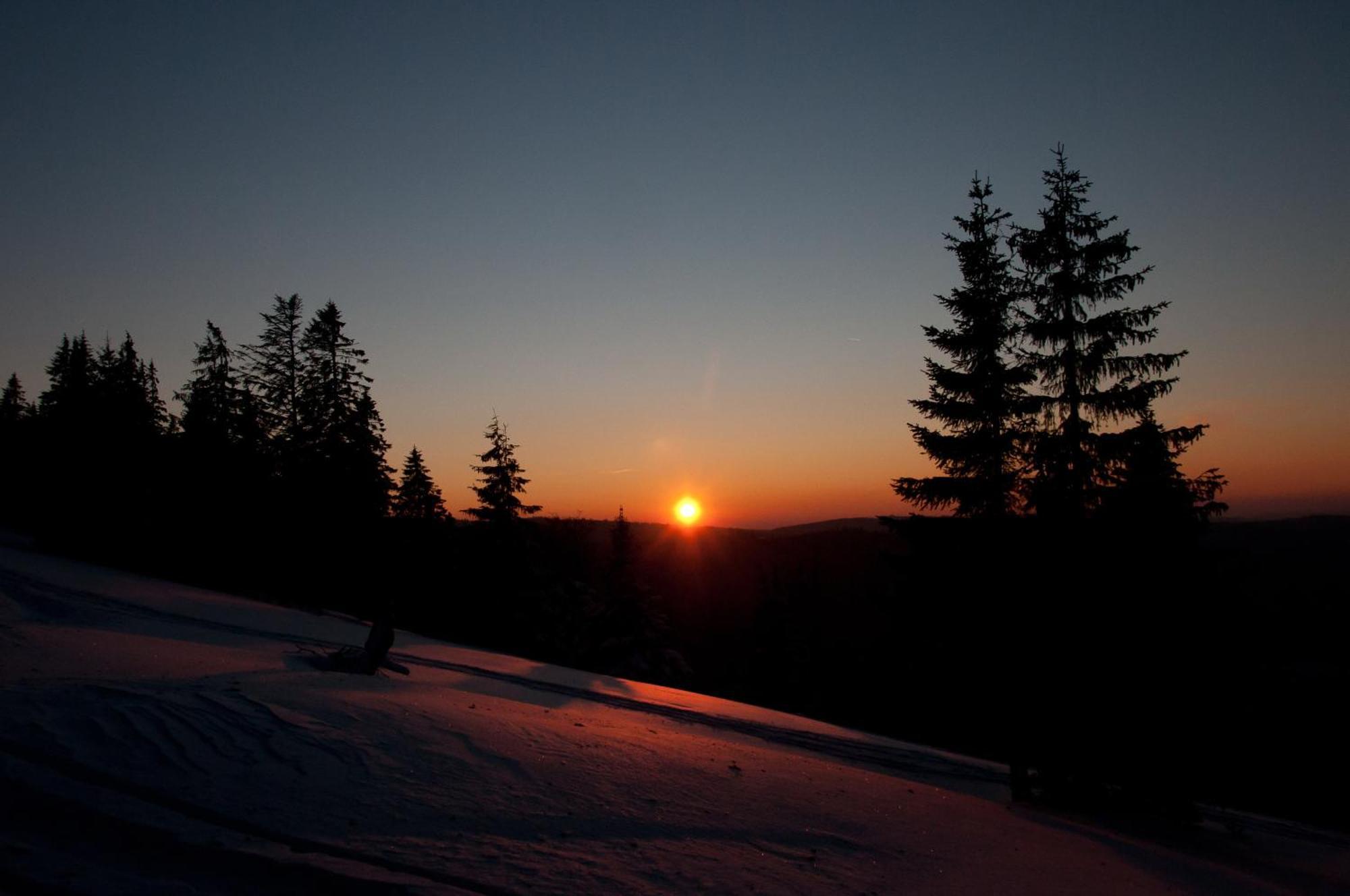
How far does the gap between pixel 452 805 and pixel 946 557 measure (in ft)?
42.6

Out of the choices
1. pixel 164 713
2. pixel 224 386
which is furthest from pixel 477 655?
pixel 224 386

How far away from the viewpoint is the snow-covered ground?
5.16m

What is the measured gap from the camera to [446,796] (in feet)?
22.3

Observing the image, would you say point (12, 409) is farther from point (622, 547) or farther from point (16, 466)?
point (622, 547)

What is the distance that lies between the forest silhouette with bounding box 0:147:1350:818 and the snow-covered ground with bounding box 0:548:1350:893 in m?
2.23

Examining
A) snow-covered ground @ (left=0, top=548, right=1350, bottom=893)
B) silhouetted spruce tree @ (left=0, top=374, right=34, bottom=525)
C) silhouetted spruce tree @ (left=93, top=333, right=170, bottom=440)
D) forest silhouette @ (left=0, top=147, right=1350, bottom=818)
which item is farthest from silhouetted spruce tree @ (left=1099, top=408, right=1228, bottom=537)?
silhouetted spruce tree @ (left=0, top=374, right=34, bottom=525)

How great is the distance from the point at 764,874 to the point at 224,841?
4222 millimetres

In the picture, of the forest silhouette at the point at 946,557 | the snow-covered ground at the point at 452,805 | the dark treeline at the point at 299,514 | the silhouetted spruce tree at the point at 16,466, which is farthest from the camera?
the silhouetted spruce tree at the point at 16,466

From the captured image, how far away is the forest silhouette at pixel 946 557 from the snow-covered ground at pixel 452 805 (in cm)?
223

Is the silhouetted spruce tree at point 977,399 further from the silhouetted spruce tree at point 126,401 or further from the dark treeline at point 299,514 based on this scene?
the silhouetted spruce tree at point 126,401

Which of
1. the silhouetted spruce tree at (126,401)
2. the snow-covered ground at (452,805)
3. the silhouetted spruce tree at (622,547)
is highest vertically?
the silhouetted spruce tree at (126,401)

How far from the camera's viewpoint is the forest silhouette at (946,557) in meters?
13.6

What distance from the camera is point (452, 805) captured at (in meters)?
6.62

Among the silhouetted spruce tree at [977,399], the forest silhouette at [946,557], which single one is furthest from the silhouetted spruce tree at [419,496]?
the silhouetted spruce tree at [977,399]
